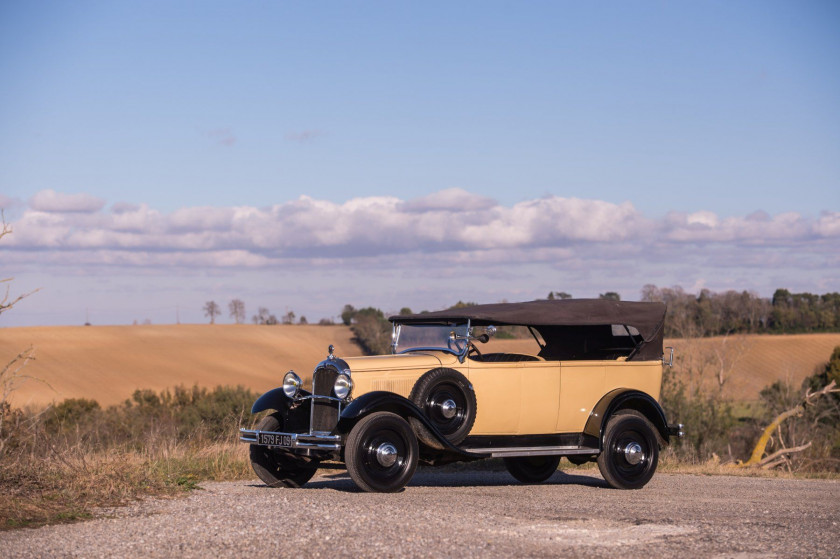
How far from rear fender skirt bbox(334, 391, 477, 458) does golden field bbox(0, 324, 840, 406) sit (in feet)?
125

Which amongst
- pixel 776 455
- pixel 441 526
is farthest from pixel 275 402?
pixel 776 455

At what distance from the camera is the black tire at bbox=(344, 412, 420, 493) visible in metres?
9.62

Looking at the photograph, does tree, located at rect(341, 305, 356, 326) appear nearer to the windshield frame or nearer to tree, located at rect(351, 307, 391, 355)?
tree, located at rect(351, 307, 391, 355)

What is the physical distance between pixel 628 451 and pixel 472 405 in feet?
7.33

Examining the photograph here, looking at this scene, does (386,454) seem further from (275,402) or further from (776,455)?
(776,455)

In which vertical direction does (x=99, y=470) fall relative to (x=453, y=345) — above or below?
below

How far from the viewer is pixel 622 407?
11.9 metres

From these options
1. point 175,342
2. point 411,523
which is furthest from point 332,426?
point 175,342

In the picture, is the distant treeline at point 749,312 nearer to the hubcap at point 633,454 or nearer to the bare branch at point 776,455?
the bare branch at point 776,455

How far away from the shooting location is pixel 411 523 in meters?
7.60

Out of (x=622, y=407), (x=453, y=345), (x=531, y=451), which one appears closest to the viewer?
(x=531, y=451)

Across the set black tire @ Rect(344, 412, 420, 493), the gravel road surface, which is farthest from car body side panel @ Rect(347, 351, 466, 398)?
the gravel road surface

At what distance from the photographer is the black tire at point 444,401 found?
1038cm

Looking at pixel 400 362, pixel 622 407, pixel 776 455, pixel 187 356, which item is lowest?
pixel 187 356
